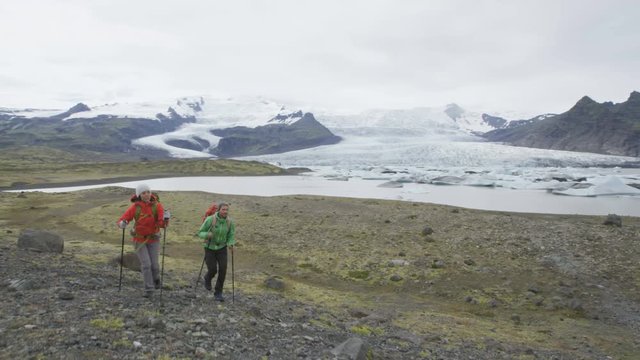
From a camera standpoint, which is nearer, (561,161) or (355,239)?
(355,239)

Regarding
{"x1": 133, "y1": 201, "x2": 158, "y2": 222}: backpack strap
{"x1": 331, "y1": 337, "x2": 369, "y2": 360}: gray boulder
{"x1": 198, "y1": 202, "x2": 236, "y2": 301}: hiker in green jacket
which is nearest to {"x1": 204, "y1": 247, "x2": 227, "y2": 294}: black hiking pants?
{"x1": 198, "y1": 202, "x2": 236, "y2": 301}: hiker in green jacket

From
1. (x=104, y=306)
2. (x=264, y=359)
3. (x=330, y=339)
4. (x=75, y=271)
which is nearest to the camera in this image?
(x=264, y=359)

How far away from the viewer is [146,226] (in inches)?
450

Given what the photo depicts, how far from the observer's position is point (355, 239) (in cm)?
2581

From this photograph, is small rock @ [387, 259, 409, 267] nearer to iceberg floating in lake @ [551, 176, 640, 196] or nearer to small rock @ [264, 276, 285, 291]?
small rock @ [264, 276, 285, 291]

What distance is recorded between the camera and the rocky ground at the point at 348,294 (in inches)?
360

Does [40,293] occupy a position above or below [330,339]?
above

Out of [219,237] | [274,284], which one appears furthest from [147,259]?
[274,284]

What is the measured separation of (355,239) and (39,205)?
1218 inches

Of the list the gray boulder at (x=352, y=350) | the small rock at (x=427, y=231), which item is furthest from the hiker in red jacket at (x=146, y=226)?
the small rock at (x=427, y=231)

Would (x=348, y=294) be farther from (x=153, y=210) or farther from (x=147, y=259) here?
(x=153, y=210)

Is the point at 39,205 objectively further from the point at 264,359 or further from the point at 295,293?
the point at 264,359

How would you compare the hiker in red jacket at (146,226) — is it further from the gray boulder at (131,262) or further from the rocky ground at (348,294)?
the gray boulder at (131,262)

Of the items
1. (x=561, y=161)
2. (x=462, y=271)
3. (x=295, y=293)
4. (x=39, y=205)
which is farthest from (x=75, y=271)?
(x=561, y=161)
